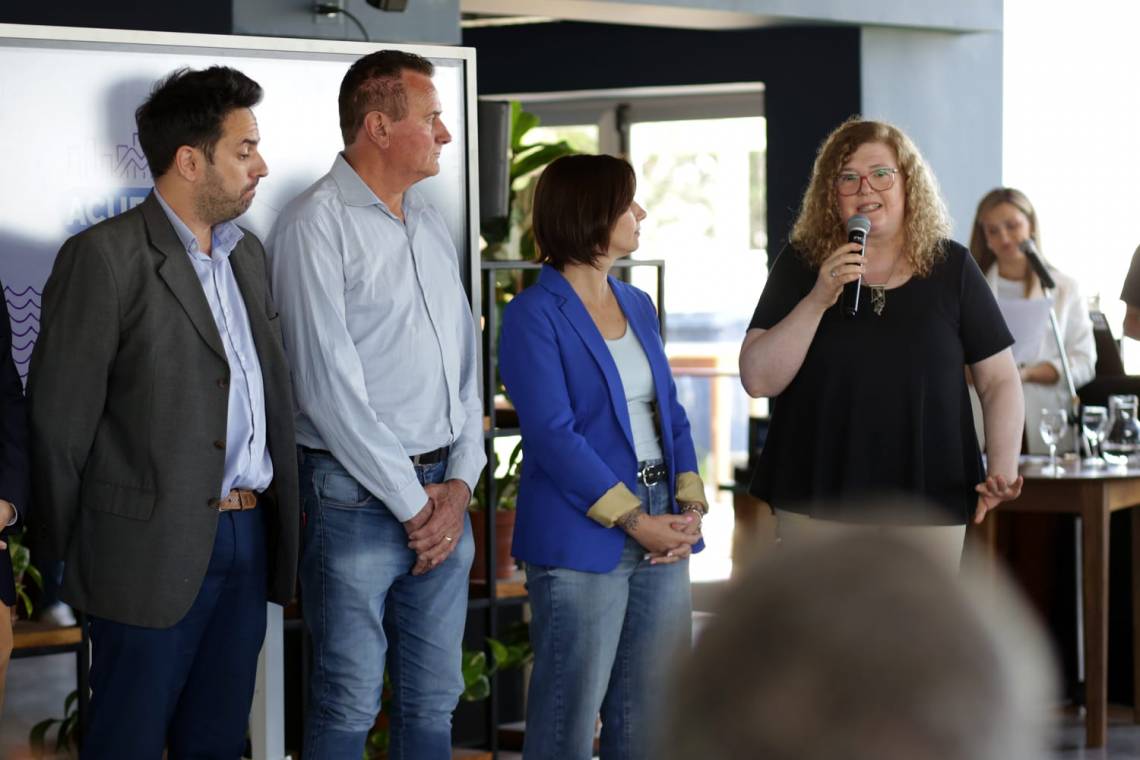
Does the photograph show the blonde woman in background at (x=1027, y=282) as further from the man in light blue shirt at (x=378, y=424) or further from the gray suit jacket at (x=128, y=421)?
the gray suit jacket at (x=128, y=421)

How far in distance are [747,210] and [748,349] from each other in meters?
5.96

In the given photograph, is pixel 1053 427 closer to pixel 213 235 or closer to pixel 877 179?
pixel 877 179

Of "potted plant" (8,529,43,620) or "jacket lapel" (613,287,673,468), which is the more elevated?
"jacket lapel" (613,287,673,468)

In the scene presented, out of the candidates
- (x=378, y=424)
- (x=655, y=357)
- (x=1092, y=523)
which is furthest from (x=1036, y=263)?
(x=378, y=424)

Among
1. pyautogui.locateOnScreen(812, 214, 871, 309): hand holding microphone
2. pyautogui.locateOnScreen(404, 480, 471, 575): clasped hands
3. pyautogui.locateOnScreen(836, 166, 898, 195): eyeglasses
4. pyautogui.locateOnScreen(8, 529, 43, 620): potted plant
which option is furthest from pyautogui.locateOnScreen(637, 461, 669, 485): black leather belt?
pyautogui.locateOnScreen(8, 529, 43, 620): potted plant

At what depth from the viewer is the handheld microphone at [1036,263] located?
4461 mm

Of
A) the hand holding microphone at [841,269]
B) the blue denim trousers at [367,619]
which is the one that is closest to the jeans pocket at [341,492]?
the blue denim trousers at [367,619]

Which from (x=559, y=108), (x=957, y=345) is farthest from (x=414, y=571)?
(x=559, y=108)

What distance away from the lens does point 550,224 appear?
2898 mm

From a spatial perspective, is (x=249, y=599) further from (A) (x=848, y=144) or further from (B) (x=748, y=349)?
(A) (x=848, y=144)

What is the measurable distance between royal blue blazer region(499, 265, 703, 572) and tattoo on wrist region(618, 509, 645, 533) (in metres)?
0.04

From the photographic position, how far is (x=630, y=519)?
281 centimetres

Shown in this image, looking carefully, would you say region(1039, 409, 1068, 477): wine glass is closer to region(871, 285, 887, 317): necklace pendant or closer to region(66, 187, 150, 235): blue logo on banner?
region(871, 285, 887, 317): necklace pendant

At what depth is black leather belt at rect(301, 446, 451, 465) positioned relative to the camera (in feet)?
9.00
